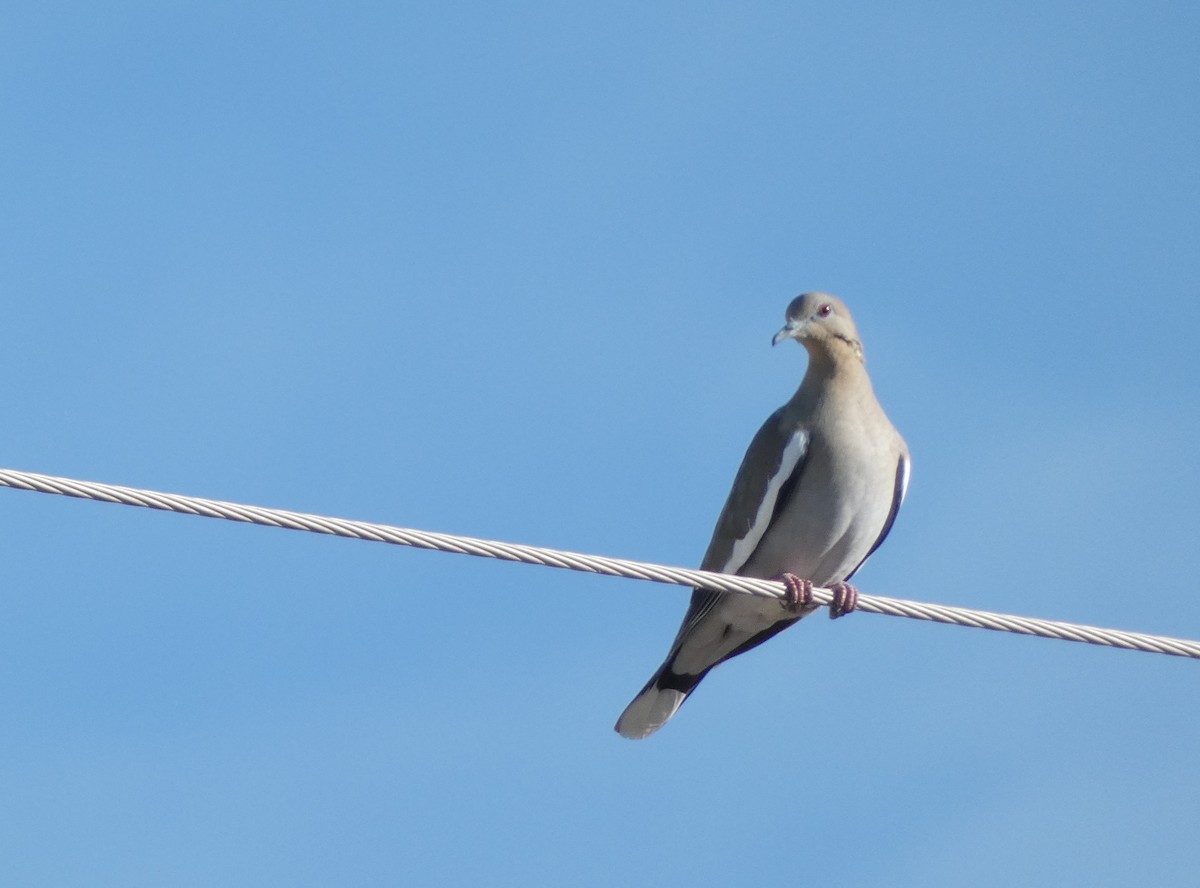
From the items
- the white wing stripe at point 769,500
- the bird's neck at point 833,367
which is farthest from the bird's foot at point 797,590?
the bird's neck at point 833,367

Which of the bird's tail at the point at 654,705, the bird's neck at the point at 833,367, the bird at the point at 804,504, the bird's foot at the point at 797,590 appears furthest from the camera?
the bird's tail at the point at 654,705

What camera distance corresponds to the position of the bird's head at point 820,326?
8.57 metres

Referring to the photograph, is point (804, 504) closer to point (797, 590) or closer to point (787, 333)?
point (797, 590)

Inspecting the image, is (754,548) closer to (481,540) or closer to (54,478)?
(481,540)

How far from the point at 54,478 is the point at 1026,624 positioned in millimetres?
2871

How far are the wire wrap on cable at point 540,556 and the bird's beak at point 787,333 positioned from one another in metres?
2.46

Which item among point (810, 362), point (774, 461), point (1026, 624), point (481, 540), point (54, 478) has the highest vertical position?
point (810, 362)

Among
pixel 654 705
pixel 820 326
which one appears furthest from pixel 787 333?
pixel 654 705

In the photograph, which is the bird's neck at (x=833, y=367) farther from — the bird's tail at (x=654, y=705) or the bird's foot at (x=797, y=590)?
the bird's tail at (x=654, y=705)

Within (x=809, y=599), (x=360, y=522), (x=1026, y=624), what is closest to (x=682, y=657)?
(x=809, y=599)

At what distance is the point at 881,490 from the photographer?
8.21 meters

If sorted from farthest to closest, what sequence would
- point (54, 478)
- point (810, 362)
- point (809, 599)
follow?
point (810, 362)
point (809, 599)
point (54, 478)

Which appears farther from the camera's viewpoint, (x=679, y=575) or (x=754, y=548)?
(x=754, y=548)

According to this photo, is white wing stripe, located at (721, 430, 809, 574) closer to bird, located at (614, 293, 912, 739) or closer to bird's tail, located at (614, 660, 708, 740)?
bird, located at (614, 293, 912, 739)
